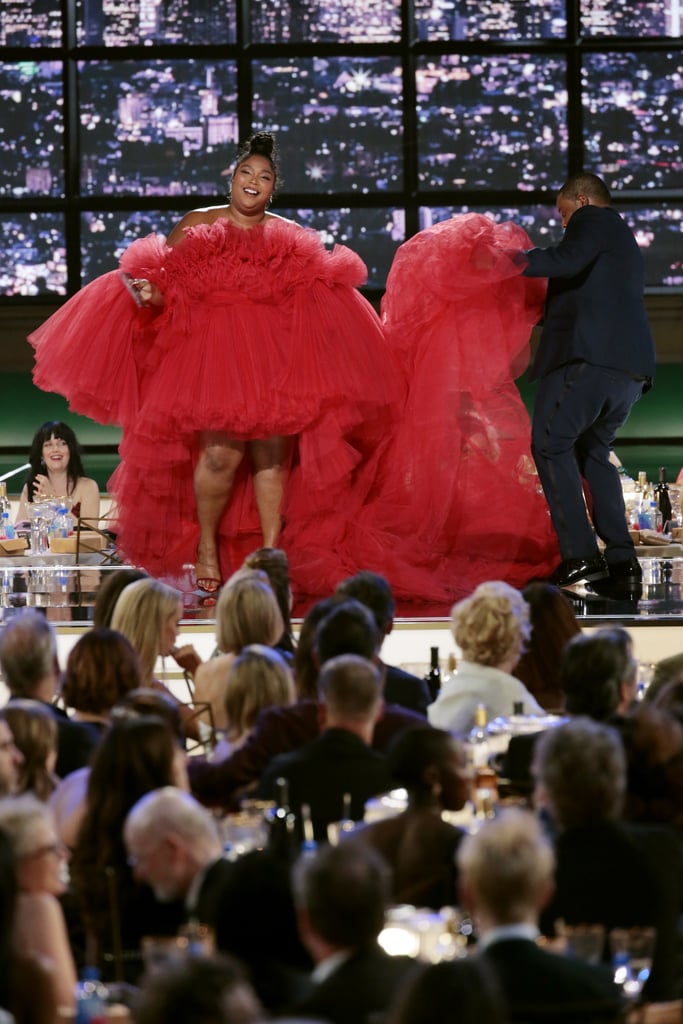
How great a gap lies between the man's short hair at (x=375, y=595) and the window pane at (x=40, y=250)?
6.84 metres

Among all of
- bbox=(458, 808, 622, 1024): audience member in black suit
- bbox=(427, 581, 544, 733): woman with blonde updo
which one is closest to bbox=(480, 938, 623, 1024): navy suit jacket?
bbox=(458, 808, 622, 1024): audience member in black suit

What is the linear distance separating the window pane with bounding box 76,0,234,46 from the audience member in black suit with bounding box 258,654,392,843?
8187mm

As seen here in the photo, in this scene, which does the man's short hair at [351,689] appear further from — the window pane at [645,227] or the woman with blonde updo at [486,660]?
the window pane at [645,227]

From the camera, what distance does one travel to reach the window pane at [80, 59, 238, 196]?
10406 mm

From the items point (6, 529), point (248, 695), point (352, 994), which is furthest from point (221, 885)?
point (6, 529)

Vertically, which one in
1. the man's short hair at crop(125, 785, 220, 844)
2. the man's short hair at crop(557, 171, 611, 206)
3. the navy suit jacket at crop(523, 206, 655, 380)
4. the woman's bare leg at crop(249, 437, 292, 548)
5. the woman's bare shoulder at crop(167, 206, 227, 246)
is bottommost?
the man's short hair at crop(125, 785, 220, 844)

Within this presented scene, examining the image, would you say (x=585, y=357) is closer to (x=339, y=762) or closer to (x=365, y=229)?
(x=339, y=762)

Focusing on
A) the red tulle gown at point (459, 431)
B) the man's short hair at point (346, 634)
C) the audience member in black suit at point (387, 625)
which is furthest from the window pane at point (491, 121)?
the man's short hair at point (346, 634)

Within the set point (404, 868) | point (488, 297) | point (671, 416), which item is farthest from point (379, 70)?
point (404, 868)

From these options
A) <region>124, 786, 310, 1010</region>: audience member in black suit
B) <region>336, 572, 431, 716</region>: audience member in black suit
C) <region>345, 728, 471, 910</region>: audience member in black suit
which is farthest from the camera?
<region>336, 572, 431, 716</region>: audience member in black suit

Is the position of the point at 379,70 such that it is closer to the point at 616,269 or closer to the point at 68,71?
the point at 68,71

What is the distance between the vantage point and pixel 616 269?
5.86 m

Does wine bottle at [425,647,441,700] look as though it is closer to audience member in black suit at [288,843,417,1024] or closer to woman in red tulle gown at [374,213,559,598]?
woman in red tulle gown at [374,213,559,598]

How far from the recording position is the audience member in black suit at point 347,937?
5.85 ft
